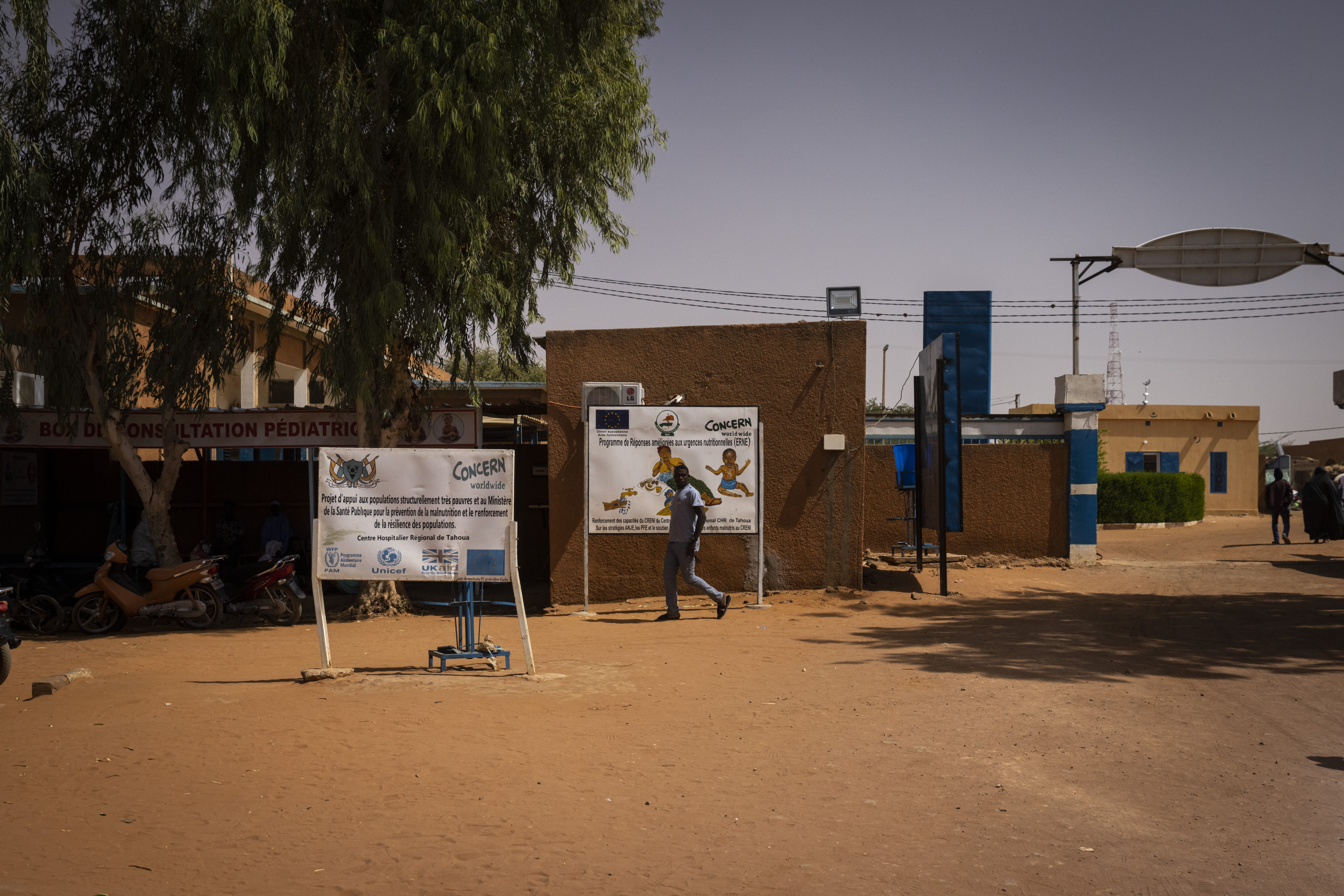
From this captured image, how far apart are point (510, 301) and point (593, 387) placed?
1.73 m

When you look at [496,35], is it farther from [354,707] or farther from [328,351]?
[354,707]

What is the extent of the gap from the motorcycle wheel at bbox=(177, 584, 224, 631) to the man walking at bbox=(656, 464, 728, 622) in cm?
554

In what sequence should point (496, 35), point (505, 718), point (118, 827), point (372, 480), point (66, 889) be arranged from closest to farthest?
point (66, 889), point (118, 827), point (505, 718), point (372, 480), point (496, 35)

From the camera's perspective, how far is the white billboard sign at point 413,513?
8.36 meters

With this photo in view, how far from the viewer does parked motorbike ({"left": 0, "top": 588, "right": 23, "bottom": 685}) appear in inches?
334

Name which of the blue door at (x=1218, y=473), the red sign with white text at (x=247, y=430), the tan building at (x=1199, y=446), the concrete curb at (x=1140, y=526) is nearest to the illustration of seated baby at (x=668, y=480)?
the red sign with white text at (x=247, y=430)

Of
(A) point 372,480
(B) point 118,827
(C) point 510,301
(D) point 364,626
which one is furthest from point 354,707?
(C) point 510,301

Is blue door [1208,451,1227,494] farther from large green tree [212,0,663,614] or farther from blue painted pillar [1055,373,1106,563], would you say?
large green tree [212,0,663,614]

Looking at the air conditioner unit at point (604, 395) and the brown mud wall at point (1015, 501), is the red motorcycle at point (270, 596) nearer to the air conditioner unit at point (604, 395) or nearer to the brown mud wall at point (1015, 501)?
the air conditioner unit at point (604, 395)

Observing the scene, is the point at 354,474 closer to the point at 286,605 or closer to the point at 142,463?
the point at 286,605

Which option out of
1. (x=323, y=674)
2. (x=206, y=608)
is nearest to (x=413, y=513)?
(x=323, y=674)

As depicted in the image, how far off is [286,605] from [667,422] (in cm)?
541

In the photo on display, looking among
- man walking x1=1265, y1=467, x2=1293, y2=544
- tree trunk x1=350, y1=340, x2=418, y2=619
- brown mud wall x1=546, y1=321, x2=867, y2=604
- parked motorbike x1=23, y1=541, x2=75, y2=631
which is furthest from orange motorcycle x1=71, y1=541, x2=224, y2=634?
man walking x1=1265, y1=467, x2=1293, y2=544

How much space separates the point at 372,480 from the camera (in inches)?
332
